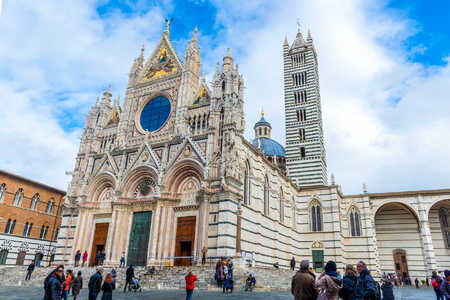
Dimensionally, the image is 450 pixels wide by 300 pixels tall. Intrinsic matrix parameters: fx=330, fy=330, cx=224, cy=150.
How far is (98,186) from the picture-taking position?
27578mm

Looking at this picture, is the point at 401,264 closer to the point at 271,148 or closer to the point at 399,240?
the point at 399,240

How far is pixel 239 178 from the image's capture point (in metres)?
22.0

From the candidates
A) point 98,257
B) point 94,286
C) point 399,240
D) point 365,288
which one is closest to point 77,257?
point 98,257

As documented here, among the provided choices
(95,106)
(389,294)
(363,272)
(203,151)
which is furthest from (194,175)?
(363,272)

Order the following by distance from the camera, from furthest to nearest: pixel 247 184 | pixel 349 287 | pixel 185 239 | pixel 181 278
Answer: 1. pixel 247 184
2. pixel 185 239
3. pixel 181 278
4. pixel 349 287

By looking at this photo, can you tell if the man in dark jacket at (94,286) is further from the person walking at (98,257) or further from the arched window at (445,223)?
the arched window at (445,223)

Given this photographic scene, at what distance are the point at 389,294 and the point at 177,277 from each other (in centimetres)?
1176

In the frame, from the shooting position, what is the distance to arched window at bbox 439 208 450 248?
34562 millimetres

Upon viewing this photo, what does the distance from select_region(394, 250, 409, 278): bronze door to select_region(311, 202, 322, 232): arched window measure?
393 inches

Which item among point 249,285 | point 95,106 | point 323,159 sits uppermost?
point 95,106

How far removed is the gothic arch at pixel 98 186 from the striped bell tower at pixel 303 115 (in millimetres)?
18724

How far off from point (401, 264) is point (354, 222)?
285 inches

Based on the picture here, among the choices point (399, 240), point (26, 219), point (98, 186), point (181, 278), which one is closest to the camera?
point (181, 278)

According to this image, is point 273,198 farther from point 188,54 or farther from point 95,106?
point 95,106
